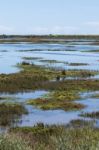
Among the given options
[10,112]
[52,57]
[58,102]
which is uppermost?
[10,112]

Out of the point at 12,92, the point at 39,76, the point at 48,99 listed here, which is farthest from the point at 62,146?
the point at 39,76

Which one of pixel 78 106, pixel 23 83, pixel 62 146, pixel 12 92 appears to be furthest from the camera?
pixel 23 83

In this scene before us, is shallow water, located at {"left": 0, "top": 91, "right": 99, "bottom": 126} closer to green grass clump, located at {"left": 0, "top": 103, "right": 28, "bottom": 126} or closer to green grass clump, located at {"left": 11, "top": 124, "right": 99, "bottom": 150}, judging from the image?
green grass clump, located at {"left": 0, "top": 103, "right": 28, "bottom": 126}

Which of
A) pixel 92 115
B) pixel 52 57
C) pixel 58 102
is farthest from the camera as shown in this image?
pixel 52 57

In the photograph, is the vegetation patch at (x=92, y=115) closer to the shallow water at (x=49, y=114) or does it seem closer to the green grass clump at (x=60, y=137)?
the shallow water at (x=49, y=114)

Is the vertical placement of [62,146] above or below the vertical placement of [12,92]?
above

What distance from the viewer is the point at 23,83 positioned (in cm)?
3300

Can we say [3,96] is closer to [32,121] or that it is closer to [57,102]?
[57,102]

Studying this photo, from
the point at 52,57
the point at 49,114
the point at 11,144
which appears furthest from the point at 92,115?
the point at 52,57

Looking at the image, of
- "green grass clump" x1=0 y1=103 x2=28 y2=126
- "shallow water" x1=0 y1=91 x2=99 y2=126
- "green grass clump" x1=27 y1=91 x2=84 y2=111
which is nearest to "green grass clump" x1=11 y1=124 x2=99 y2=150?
"shallow water" x1=0 y1=91 x2=99 y2=126

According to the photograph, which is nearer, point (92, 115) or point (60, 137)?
point (60, 137)

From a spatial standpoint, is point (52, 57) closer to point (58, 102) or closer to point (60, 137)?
point (58, 102)

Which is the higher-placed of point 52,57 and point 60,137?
point 60,137

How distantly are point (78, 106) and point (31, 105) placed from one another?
2.89 metres
